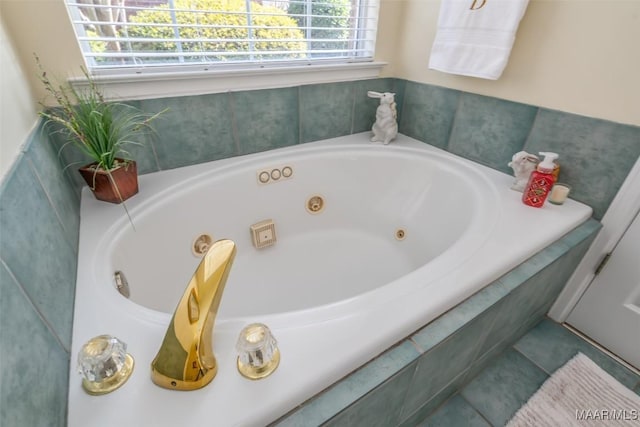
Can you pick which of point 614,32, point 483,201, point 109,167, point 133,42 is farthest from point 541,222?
point 133,42

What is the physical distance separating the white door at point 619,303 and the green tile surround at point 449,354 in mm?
118

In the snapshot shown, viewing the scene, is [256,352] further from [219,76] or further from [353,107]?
[353,107]

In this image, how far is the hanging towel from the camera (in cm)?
104

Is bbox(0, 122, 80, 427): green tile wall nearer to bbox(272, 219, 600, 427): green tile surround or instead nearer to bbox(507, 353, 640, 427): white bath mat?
bbox(272, 219, 600, 427): green tile surround

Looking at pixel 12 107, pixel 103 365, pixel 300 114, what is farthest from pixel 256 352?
pixel 300 114

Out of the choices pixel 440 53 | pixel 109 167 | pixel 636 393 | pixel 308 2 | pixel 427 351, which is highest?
pixel 308 2

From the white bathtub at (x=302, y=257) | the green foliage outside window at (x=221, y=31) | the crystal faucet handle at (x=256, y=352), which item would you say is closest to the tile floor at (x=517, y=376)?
the white bathtub at (x=302, y=257)

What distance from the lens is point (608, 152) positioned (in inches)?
37.8

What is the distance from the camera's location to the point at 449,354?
71cm

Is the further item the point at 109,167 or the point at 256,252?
the point at 256,252

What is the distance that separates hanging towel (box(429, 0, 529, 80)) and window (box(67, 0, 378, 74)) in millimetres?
366

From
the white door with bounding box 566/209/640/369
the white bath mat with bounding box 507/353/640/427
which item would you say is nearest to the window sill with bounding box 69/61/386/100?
the white door with bounding box 566/209/640/369

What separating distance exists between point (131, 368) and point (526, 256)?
96cm

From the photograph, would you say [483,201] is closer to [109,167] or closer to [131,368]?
[131,368]
